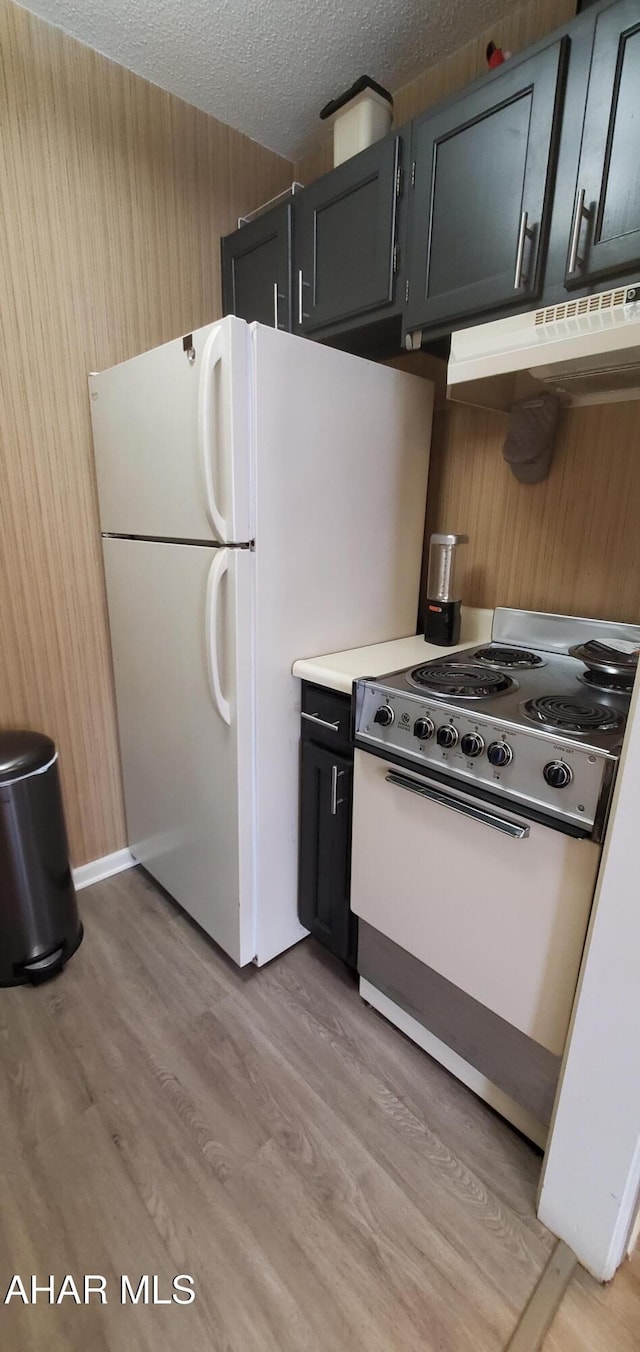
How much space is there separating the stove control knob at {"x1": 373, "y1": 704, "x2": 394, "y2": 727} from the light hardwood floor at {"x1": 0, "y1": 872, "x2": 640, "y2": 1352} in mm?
898

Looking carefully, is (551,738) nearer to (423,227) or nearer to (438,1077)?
(438,1077)

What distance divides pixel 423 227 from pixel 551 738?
1.27 m

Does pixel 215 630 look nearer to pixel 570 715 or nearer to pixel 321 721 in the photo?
pixel 321 721

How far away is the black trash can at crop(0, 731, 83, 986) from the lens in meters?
1.56

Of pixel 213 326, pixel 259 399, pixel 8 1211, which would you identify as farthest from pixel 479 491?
pixel 8 1211

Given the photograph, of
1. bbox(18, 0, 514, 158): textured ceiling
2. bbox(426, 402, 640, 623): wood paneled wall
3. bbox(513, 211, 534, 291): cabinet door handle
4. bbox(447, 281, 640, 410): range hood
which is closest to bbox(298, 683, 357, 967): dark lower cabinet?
bbox(426, 402, 640, 623): wood paneled wall

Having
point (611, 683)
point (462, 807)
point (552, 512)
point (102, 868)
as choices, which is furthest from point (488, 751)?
point (102, 868)

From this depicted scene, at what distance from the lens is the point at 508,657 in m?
1.54

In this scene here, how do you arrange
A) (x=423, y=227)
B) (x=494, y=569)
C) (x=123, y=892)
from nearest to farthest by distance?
(x=423, y=227) → (x=494, y=569) → (x=123, y=892)

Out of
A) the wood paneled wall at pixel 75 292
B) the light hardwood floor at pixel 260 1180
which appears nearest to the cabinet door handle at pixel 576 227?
the wood paneled wall at pixel 75 292

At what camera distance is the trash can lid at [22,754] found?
60.9 inches

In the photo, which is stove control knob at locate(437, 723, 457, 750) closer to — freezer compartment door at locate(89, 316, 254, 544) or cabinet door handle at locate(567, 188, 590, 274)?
freezer compartment door at locate(89, 316, 254, 544)

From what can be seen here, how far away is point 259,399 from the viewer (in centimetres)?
128

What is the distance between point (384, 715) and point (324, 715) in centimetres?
28
